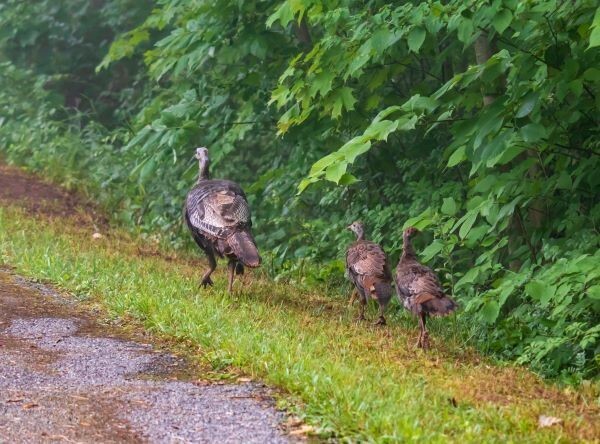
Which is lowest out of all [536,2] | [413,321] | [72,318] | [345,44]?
→ [413,321]

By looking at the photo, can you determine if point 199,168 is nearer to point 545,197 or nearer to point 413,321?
point 413,321

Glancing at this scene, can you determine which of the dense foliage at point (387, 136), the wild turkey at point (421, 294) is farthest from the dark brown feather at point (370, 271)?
the dense foliage at point (387, 136)

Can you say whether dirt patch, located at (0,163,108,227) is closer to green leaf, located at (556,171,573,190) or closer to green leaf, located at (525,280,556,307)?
green leaf, located at (556,171,573,190)

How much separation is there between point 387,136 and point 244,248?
186cm

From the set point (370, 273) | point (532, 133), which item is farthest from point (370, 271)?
point (532, 133)

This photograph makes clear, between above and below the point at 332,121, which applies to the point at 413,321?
below

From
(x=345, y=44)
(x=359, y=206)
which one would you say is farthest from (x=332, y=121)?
(x=345, y=44)

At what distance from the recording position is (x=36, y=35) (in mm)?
20859

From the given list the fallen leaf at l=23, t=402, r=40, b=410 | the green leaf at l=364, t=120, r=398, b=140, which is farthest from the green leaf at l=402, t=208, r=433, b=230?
the fallen leaf at l=23, t=402, r=40, b=410

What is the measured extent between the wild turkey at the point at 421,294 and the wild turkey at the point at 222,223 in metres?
1.32

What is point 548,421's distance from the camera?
6.11 metres

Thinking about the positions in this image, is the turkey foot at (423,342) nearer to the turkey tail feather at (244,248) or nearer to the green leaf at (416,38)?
the turkey tail feather at (244,248)

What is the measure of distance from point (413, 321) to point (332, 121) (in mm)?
2930

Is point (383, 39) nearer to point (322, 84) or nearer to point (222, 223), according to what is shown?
point (322, 84)
